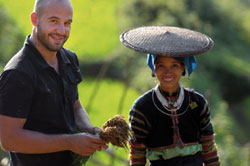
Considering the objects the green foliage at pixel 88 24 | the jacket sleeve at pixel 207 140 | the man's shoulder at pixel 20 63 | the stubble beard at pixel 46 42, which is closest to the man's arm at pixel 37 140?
the man's shoulder at pixel 20 63

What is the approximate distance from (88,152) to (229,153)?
16.2 ft

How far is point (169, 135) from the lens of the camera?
129 inches

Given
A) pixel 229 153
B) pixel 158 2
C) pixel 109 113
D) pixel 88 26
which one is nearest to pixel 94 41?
pixel 88 26

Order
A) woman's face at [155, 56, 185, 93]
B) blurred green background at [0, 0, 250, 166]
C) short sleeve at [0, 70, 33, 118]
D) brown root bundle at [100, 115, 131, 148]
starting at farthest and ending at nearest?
blurred green background at [0, 0, 250, 166]
woman's face at [155, 56, 185, 93]
brown root bundle at [100, 115, 131, 148]
short sleeve at [0, 70, 33, 118]

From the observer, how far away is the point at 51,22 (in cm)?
274

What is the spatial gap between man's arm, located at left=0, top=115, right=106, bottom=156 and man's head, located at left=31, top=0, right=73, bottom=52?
1.56 feet

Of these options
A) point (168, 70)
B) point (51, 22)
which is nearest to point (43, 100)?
point (51, 22)

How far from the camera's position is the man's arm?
257 centimetres

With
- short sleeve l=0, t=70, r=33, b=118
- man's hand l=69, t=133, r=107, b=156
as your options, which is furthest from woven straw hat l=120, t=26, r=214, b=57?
short sleeve l=0, t=70, r=33, b=118

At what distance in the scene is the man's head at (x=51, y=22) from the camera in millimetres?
2721

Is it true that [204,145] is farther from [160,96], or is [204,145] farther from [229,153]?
[229,153]

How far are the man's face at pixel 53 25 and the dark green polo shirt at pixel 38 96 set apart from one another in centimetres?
9

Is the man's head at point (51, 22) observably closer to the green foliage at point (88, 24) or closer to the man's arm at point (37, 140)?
the man's arm at point (37, 140)

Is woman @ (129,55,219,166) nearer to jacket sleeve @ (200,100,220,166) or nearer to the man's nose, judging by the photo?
jacket sleeve @ (200,100,220,166)
